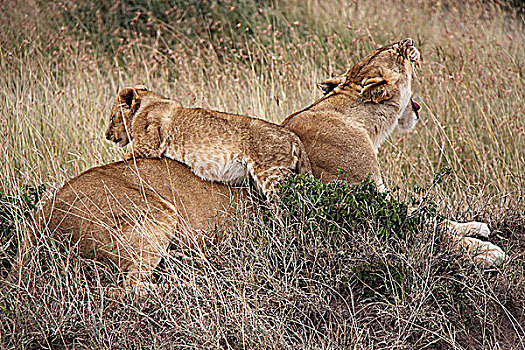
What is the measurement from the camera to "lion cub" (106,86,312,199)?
346 centimetres

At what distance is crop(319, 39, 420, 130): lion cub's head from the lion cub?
0.73 meters

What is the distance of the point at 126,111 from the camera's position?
3811mm

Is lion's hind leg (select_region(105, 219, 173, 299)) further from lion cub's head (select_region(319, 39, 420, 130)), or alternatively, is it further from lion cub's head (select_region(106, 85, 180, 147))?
lion cub's head (select_region(319, 39, 420, 130))

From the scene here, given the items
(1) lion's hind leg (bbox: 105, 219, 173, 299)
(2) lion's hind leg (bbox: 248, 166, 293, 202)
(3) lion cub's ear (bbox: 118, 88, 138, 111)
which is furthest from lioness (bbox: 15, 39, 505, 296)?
(3) lion cub's ear (bbox: 118, 88, 138, 111)

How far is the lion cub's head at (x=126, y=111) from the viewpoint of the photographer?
3.79 meters

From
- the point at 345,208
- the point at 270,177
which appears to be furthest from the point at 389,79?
the point at 270,177

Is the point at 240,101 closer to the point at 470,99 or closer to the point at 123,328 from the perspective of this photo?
the point at 470,99

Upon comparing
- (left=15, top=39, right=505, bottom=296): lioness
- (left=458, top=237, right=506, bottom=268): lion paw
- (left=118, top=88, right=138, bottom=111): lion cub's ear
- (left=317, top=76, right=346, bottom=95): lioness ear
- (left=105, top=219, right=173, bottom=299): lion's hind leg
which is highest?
(left=118, top=88, right=138, bottom=111): lion cub's ear

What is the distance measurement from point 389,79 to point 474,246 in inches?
48.2

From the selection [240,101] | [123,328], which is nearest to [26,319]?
[123,328]

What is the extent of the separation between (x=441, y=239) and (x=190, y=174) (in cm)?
159

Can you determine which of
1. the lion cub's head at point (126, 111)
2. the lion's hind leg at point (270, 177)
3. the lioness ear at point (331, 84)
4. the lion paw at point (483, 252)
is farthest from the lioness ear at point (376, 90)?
the lion cub's head at point (126, 111)

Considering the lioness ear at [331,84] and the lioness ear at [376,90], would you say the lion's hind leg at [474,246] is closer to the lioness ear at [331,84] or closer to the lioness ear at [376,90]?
the lioness ear at [376,90]

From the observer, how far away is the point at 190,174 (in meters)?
3.62
